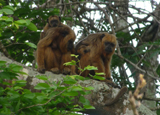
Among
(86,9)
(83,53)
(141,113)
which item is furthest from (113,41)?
(141,113)

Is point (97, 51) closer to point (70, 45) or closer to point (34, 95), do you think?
point (70, 45)

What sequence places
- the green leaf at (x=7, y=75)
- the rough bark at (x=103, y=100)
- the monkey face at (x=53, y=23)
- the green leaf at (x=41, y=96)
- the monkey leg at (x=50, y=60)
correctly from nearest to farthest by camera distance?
the green leaf at (x=41, y=96)
the green leaf at (x=7, y=75)
the rough bark at (x=103, y=100)
the monkey leg at (x=50, y=60)
the monkey face at (x=53, y=23)

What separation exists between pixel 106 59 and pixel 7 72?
5.04 meters

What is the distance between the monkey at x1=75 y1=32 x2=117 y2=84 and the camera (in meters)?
7.77

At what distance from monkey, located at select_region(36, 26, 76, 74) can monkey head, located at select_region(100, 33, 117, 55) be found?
124cm

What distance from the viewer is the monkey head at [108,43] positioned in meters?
7.88

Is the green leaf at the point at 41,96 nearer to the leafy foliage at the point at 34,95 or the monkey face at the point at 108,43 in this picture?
the leafy foliage at the point at 34,95

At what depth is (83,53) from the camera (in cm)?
787

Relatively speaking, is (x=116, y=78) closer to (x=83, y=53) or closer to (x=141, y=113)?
(x=83, y=53)

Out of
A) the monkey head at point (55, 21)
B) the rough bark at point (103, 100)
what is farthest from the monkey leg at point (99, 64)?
the rough bark at point (103, 100)

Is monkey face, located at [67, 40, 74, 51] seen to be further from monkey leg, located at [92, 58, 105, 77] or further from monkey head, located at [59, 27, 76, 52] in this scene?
monkey leg, located at [92, 58, 105, 77]

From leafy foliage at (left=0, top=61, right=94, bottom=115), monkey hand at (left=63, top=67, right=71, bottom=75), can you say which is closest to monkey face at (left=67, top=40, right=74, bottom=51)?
monkey hand at (left=63, top=67, right=71, bottom=75)

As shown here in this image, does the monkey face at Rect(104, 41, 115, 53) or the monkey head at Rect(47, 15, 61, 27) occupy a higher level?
the monkey head at Rect(47, 15, 61, 27)

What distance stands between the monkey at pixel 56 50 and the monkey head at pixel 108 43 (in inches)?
48.8
